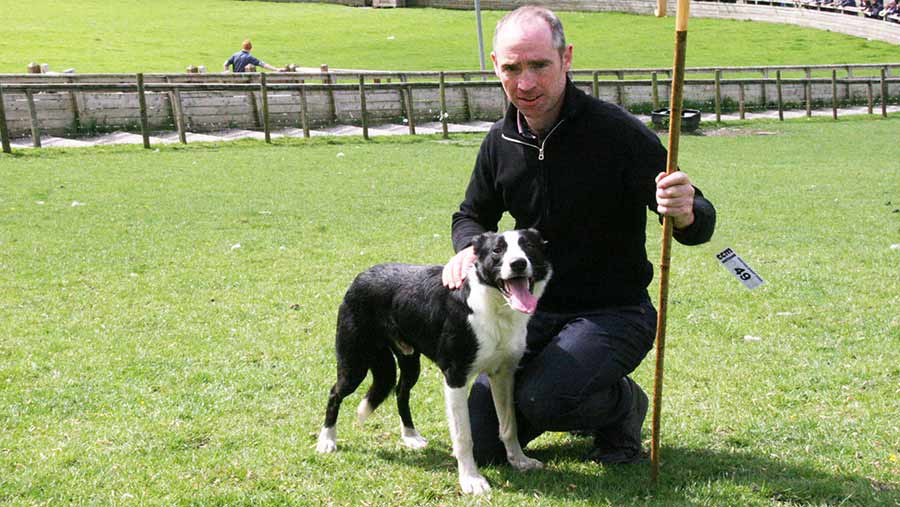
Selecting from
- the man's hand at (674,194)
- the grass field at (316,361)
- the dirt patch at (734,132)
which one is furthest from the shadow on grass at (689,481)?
the dirt patch at (734,132)

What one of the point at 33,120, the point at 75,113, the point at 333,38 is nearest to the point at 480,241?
the point at 33,120

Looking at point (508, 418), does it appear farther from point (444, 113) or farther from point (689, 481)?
point (444, 113)

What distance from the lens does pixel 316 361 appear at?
22.2 feet

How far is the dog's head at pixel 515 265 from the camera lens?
171 inches

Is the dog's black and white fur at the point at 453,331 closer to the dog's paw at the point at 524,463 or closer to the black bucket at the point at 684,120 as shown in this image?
the dog's paw at the point at 524,463

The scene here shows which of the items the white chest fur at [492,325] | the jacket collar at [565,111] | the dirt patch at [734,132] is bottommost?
the dirt patch at [734,132]

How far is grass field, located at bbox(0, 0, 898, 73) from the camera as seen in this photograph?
162 feet

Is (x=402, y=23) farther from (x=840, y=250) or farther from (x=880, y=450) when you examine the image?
(x=880, y=450)

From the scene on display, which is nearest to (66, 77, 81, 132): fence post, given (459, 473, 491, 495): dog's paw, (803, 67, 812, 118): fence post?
(459, 473, 491, 495): dog's paw

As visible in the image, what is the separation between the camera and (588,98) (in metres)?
4.98

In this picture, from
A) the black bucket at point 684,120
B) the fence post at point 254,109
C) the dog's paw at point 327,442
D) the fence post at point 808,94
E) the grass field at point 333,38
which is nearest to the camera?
the dog's paw at point 327,442

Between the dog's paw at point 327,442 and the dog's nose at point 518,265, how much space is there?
151cm

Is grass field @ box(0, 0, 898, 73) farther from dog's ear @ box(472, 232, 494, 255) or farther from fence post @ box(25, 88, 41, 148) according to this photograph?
dog's ear @ box(472, 232, 494, 255)

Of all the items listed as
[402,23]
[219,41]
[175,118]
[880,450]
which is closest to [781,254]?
[880,450]
